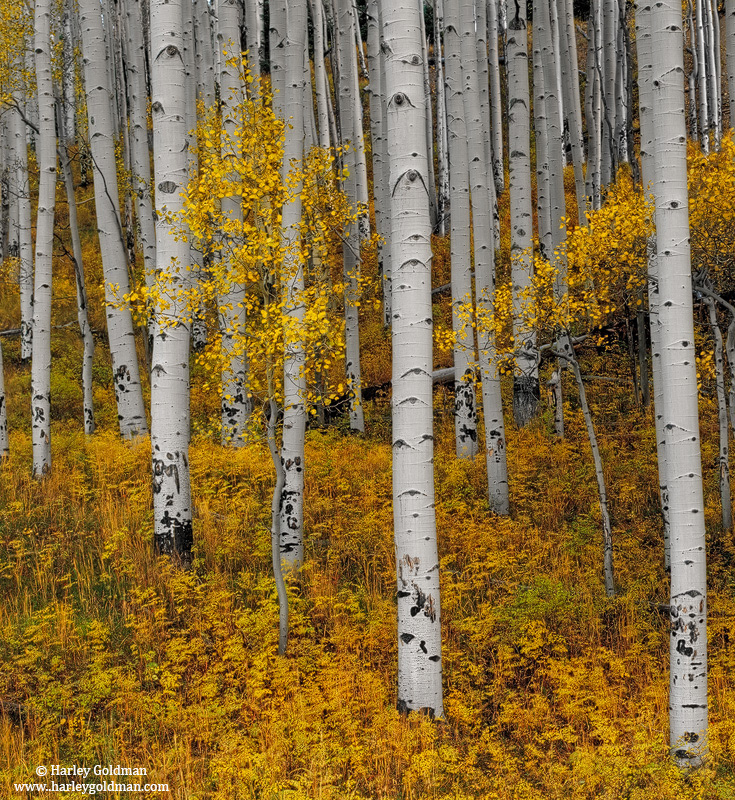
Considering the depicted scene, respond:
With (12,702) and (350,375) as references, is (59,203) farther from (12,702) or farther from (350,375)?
(12,702)

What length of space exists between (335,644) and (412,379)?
8.81 feet

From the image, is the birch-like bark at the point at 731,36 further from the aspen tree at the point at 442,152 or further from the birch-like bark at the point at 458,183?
the aspen tree at the point at 442,152

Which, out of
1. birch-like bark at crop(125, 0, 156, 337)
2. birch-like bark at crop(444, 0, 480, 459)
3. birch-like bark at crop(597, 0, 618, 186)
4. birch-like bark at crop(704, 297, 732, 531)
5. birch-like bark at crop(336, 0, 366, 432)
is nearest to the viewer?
birch-like bark at crop(704, 297, 732, 531)

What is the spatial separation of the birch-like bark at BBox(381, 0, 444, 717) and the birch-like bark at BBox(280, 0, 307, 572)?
1.65 metres

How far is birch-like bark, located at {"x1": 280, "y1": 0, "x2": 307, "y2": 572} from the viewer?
20.7 ft

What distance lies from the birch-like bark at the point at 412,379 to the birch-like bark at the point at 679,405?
5.37ft

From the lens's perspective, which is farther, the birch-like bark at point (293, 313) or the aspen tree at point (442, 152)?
the aspen tree at point (442, 152)

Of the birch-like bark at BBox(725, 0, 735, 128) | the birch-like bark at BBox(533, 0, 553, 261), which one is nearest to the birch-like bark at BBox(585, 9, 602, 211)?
the birch-like bark at BBox(533, 0, 553, 261)

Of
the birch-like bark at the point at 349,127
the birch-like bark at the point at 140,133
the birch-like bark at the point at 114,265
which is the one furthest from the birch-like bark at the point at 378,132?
the birch-like bark at the point at 114,265

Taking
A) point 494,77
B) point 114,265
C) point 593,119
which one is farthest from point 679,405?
point 494,77

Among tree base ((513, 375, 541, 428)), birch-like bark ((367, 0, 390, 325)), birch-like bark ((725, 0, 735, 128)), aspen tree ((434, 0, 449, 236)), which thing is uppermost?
aspen tree ((434, 0, 449, 236))

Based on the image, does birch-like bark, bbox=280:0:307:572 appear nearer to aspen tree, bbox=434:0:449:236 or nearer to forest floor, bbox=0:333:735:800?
forest floor, bbox=0:333:735:800

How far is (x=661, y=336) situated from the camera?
4.39 metres

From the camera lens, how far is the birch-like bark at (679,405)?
4227 millimetres
